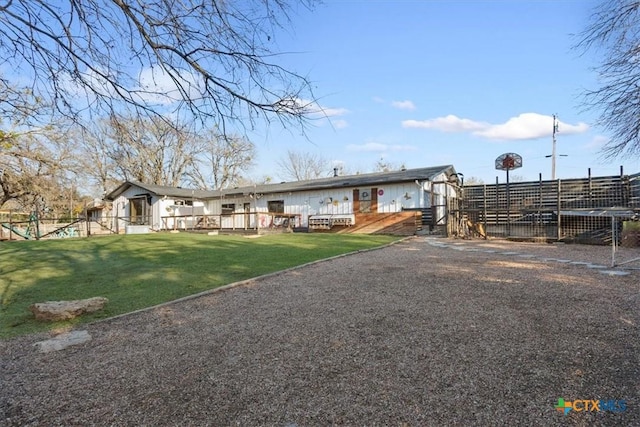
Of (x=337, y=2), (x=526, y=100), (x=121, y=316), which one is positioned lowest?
(x=121, y=316)

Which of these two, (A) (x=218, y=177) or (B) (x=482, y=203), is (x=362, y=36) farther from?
(A) (x=218, y=177)

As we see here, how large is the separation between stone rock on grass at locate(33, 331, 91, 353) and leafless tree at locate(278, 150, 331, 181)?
129ft

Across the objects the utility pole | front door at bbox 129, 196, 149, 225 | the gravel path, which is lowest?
the gravel path

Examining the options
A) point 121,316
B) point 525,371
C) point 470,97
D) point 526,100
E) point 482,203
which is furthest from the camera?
point 482,203

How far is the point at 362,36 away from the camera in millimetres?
3910

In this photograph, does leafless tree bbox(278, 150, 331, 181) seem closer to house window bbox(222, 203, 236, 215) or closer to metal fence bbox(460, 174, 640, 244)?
house window bbox(222, 203, 236, 215)

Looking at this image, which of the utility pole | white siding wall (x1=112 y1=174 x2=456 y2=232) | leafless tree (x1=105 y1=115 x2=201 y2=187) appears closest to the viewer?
leafless tree (x1=105 y1=115 x2=201 y2=187)

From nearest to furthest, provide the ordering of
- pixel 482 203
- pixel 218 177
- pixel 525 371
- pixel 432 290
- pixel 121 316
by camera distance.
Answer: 1. pixel 525 371
2. pixel 121 316
3. pixel 432 290
4. pixel 482 203
5. pixel 218 177

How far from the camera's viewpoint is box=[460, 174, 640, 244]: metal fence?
11.6m

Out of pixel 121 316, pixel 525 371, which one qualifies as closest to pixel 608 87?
pixel 525 371

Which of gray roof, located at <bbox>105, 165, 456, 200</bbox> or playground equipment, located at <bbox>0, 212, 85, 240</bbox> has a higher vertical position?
gray roof, located at <bbox>105, 165, 456, 200</bbox>

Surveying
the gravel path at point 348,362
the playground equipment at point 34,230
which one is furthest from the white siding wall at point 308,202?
the gravel path at point 348,362

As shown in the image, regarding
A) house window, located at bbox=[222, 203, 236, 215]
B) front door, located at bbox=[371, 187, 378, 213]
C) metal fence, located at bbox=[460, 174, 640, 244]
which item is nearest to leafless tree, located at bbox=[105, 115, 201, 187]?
metal fence, located at bbox=[460, 174, 640, 244]

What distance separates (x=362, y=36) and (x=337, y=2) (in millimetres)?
735
